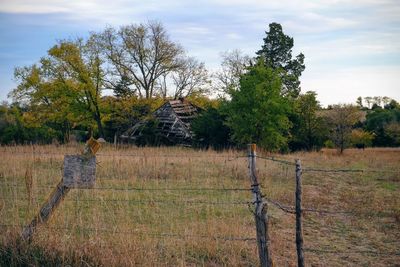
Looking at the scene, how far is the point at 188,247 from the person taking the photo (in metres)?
6.33

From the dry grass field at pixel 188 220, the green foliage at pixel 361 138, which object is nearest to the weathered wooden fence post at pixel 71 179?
the dry grass field at pixel 188 220

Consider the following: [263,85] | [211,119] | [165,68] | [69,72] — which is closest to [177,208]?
[263,85]

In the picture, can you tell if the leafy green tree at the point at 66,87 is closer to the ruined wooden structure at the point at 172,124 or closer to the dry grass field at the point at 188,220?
the ruined wooden structure at the point at 172,124

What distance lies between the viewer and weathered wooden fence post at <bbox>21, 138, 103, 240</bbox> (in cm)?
535

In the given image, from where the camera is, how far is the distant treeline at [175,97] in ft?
85.9

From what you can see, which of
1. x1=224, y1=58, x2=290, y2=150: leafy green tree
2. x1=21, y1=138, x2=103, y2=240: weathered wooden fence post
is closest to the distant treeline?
x1=224, y1=58, x2=290, y2=150: leafy green tree

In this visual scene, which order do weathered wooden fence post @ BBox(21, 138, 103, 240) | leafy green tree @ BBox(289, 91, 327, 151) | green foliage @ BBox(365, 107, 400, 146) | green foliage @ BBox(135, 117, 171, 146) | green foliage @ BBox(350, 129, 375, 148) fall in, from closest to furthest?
weathered wooden fence post @ BBox(21, 138, 103, 240) → leafy green tree @ BBox(289, 91, 327, 151) → green foliage @ BBox(135, 117, 171, 146) → green foliage @ BBox(350, 129, 375, 148) → green foliage @ BBox(365, 107, 400, 146)

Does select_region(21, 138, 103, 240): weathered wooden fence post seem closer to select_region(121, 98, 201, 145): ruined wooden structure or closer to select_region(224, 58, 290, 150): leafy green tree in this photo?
select_region(224, 58, 290, 150): leafy green tree

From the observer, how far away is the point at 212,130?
99.9ft

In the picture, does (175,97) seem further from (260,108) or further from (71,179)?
(71,179)

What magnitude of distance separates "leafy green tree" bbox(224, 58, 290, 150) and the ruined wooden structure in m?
7.20

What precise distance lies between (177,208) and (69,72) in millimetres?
32191

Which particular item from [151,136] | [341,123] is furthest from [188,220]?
[341,123]

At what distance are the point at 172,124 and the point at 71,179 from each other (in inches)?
1144
